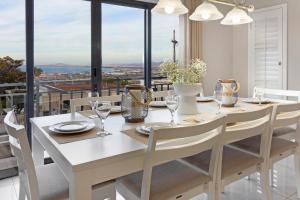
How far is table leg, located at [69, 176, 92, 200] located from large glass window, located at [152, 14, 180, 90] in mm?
3045

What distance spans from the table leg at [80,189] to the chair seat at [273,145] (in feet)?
4.23

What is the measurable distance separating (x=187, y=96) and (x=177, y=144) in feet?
2.43

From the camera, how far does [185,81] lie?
207 centimetres

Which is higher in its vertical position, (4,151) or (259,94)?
(259,94)

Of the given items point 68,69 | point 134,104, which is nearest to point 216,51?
point 68,69

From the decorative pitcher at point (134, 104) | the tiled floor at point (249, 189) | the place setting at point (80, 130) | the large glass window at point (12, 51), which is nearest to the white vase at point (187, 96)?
the decorative pitcher at point (134, 104)

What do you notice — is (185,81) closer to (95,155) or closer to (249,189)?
(95,155)

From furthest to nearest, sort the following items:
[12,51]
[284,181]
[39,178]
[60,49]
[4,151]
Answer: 1. [60,49]
2. [4,151]
3. [12,51]
4. [284,181]
5. [39,178]

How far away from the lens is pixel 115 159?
3.97 ft

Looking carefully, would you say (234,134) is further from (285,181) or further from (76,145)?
(285,181)

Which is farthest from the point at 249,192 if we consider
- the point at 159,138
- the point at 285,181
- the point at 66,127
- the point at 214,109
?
the point at 66,127

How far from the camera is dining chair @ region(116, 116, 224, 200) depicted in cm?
124

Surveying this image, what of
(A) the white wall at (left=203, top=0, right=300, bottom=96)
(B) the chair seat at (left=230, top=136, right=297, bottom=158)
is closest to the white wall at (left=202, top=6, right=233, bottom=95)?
(A) the white wall at (left=203, top=0, right=300, bottom=96)

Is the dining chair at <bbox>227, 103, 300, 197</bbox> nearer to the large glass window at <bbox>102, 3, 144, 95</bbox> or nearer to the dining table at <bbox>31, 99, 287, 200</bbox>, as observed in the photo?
the dining table at <bbox>31, 99, 287, 200</bbox>
